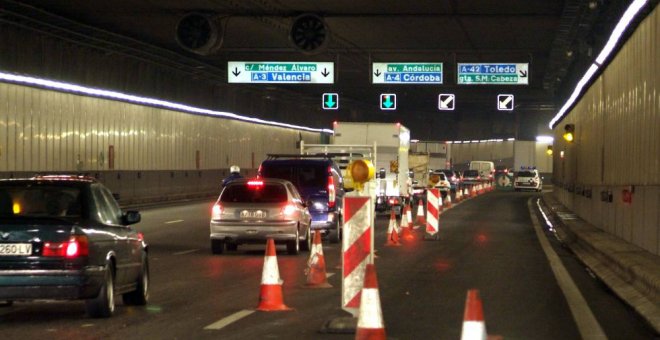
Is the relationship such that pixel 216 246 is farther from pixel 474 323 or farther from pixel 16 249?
pixel 474 323

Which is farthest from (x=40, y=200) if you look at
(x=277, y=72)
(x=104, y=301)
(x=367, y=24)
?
(x=277, y=72)

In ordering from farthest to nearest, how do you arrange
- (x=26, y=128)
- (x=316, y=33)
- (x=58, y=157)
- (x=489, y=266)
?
(x=58, y=157) < (x=26, y=128) < (x=316, y=33) < (x=489, y=266)

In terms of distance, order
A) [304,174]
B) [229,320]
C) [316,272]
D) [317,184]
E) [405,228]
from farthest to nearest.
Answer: [405,228]
[304,174]
[317,184]
[316,272]
[229,320]

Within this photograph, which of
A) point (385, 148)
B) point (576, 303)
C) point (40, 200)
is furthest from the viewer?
point (385, 148)

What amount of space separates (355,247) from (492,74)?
37.4 meters

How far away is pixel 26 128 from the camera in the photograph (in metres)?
39.8

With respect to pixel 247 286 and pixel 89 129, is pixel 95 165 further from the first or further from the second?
pixel 247 286

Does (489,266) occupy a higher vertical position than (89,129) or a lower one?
lower

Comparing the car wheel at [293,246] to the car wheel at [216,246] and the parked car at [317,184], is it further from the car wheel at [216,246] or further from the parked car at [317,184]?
the parked car at [317,184]

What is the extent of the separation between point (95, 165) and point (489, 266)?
2828cm

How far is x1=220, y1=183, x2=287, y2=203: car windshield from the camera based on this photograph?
23.7m

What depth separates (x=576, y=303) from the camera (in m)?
15.4

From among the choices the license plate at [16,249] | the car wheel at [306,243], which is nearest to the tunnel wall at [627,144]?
the car wheel at [306,243]

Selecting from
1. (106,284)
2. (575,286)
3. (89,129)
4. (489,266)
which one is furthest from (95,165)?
(106,284)
